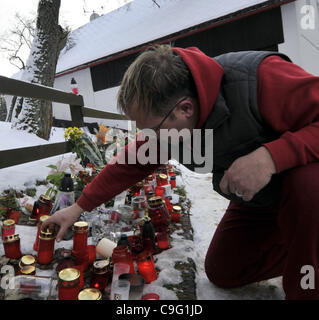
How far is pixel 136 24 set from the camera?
14.9 m

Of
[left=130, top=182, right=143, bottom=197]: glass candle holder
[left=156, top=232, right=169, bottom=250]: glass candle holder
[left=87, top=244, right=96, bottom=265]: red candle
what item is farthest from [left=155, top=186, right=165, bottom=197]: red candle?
[left=87, top=244, right=96, bottom=265]: red candle

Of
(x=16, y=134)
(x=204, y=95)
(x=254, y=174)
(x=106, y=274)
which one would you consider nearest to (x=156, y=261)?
(x=106, y=274)

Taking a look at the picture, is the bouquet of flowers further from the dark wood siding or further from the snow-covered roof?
the snow-covered roof

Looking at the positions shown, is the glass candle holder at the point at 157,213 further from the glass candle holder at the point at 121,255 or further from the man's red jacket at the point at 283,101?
the man's red jacket at the point at 283,101

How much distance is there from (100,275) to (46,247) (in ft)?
1.54

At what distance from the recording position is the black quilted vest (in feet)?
4.22

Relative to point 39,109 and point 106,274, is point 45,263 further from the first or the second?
point 39,109

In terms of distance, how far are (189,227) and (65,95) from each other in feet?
8.92

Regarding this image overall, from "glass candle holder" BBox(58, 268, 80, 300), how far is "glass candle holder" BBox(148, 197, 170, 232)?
114 cm

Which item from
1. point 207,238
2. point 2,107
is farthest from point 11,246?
point 2,107

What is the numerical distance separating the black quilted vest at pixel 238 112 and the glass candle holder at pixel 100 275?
88 cm

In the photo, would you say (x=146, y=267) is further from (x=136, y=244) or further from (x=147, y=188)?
(x=147, y=188)

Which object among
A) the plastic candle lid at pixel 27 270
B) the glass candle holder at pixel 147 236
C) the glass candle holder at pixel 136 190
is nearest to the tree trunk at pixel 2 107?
the glass candle holder at pixel 136 190
